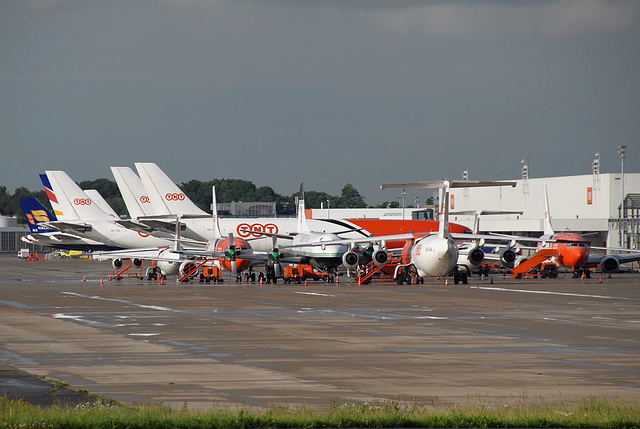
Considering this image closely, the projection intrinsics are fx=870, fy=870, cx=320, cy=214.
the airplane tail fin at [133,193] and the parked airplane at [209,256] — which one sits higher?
the airplane tail fin at [133,193]

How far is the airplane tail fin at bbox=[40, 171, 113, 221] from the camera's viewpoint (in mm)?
90062

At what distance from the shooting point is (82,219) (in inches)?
3531

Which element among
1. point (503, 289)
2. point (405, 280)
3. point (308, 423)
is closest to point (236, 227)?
point (405, 280)

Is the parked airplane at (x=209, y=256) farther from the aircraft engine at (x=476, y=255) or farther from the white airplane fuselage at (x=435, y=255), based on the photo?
the aircraft engine at (x=476, y=255)

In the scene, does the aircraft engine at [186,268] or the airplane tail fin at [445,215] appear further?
the aircraft engine at [186,268]

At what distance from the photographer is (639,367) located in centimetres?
1747

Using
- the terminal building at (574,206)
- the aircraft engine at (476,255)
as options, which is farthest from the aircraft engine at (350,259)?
the terminal building at (574,206)

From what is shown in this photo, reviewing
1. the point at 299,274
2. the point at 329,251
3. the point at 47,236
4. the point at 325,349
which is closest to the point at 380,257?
the point at 329,251

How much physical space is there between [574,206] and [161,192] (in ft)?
156

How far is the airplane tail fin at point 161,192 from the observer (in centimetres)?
8769

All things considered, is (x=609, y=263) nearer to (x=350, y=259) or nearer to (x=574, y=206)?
(x=350, y=259)

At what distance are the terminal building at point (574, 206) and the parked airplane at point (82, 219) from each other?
3355 cm

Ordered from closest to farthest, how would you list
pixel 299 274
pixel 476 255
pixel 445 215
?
pixel 445 215 → pixel 476 255 → pixel 299 274

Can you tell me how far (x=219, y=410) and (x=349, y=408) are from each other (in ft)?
5.90
